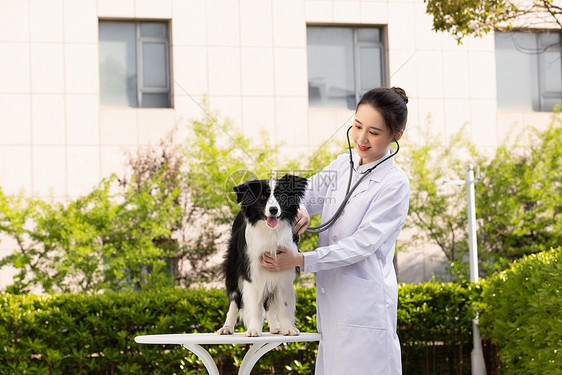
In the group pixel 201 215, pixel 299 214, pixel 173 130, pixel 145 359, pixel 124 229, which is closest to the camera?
pixel 299 214

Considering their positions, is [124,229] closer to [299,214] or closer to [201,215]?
[201,215]

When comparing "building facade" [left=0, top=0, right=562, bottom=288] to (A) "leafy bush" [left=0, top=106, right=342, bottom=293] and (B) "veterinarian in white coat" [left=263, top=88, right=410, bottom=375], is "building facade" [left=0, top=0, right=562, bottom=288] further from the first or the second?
(B) "veterinarian in white coat" [left=263, top=88, right=410, bottom=375]

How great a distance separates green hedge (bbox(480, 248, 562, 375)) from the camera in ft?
16.0

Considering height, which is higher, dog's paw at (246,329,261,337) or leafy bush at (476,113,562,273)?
leafy bush at (476,113,562,273)

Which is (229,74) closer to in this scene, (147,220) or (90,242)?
(147,220)

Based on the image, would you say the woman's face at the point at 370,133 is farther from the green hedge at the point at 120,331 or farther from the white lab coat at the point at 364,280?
the green hedge at the point at 120,331

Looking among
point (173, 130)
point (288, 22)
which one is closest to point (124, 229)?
point (173, 130)

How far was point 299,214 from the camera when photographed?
3.32 meters

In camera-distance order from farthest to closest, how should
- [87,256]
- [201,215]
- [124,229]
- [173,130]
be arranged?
[173,130] < [201,215] < [124,229] < [87,256]

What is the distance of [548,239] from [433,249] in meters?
2.07

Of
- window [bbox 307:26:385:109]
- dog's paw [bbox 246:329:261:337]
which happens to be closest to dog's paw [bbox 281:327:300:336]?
dog's paw [bbox 246:329:261:337]

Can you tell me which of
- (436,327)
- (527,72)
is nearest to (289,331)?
(436,327)

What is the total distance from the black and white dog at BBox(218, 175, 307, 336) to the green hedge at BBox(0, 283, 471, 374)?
10.6 ft

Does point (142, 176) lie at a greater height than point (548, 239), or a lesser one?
greater
